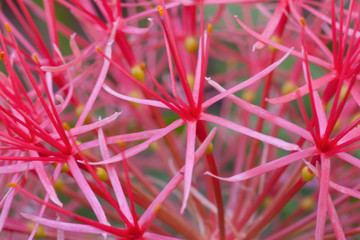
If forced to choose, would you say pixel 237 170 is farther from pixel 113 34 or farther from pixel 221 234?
pixel 113 34

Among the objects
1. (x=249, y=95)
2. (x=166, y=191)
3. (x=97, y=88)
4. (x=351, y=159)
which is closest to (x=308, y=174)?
(x=351, y=159)

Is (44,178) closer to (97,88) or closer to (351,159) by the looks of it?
(97,88)

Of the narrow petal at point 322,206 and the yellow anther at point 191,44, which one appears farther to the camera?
the yellow anther at point 191,44

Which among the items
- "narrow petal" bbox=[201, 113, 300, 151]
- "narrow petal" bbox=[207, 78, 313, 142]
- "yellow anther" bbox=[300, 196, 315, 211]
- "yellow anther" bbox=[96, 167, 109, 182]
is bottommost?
"yellow anther" bbox=[96, 167, 109, 182]

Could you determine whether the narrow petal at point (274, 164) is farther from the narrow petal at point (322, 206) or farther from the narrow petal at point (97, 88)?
the narrow petal at point (97, 88)

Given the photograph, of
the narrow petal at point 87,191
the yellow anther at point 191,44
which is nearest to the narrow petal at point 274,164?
the narrow petal at point 87,191

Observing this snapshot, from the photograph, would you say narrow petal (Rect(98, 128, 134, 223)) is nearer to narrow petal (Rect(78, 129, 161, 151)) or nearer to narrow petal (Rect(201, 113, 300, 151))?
narrow petal (Rect(78, 129, 161, 151))

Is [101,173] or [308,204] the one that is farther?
[308,204]

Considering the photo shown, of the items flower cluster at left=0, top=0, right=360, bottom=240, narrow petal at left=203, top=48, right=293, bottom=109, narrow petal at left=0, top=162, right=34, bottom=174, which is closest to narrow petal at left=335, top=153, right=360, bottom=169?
flower cluster at left=0, top=0, right=360, bottom=240
